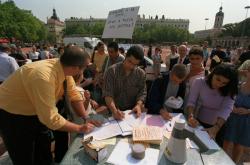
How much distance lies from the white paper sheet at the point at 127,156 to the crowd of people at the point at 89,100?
1.21 ft

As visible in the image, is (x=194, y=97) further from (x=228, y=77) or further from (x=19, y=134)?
(x=19, y=134)

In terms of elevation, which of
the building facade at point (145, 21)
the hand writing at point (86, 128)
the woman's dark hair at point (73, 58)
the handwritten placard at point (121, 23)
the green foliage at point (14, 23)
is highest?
the building facade at point (145, 21)

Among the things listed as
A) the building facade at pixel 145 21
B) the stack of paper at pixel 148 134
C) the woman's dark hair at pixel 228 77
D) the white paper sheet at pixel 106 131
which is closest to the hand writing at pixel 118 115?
the white paper sheet at pixel 106 131

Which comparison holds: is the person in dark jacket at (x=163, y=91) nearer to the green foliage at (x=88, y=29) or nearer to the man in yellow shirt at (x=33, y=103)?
the man in yellow shirt at (x=33, y=103)

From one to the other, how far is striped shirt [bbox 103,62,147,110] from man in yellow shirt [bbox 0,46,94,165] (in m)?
0.61

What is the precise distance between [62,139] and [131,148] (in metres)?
1.30

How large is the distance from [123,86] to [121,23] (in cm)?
292

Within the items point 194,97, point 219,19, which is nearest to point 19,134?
point 194,97

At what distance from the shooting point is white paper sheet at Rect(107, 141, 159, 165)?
1.46 metres

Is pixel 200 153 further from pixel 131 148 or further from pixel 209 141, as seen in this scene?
pixel 131 148

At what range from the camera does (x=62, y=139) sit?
2.60 metres

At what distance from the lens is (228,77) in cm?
217

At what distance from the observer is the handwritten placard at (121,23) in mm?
4738

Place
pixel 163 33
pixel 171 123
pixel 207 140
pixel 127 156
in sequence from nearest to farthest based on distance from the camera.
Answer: pixel 127 156 < pixel 207 140 < pixel 171 123 < pixel 163 33
